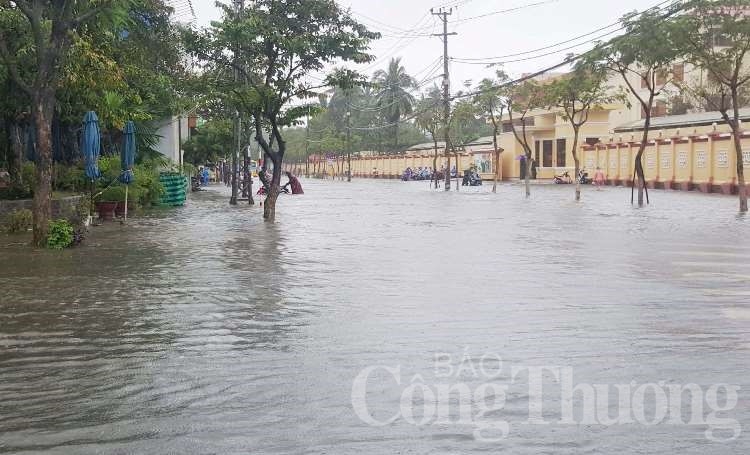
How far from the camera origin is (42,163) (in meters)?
14.8

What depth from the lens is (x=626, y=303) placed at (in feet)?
31.5

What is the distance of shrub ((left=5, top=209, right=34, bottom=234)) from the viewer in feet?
58.7

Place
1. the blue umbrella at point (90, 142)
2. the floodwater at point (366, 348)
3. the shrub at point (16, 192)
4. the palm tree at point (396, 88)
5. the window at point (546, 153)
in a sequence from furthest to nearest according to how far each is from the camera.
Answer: the palm tree at point (396, 88)
the window at point (546, 153)
the shrub at point (16, 192)
the blue umbrella at point (90, 142)
the floodwater at point (366, 348)

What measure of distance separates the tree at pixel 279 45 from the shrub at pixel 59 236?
757cm

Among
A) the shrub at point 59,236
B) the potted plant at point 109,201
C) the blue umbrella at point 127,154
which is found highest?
the blue umbrella at point 127,154

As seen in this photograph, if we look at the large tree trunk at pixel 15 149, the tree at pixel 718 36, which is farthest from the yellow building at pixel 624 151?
the large tree trunk at pixel 15 149

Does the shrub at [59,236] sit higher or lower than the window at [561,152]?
lower

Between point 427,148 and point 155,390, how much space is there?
90.7 meters

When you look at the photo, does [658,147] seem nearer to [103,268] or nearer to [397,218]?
[397,218]

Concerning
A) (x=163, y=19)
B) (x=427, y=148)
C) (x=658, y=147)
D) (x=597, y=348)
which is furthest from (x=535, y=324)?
(x=427, y=148)

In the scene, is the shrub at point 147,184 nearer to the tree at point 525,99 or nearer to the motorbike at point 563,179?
the tree at point 525,99

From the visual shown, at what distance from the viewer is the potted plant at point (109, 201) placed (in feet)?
73.6

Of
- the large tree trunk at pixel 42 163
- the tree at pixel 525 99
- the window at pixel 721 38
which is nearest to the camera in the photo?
the large tree trunk at pixel 42 163

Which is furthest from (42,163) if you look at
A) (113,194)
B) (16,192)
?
(113,194)
